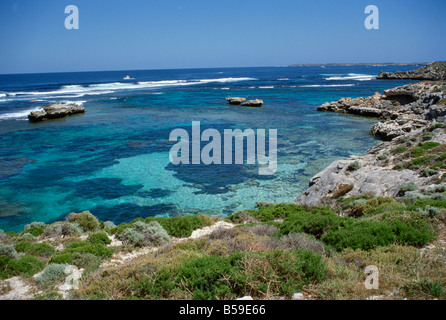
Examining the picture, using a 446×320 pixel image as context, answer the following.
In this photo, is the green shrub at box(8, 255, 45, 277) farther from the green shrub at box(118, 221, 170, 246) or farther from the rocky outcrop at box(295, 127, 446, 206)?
the rocky outcrop at box(295, 127, 446, 206)

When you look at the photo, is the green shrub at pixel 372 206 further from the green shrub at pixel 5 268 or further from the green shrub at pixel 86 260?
the green shrub at pixel 5 268

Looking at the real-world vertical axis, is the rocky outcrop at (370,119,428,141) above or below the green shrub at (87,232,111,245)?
above

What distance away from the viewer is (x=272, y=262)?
17.7ft

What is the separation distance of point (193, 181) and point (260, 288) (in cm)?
1362

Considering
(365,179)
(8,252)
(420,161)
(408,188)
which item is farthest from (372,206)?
(8,252)

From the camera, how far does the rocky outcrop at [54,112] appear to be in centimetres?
3988

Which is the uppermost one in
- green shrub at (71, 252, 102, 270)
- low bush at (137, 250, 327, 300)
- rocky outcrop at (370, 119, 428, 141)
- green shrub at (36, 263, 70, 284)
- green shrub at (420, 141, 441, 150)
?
rocky outcrop at (370, 119, 428, 141)

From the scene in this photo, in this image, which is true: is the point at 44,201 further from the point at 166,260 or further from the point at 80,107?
the point at 80,107

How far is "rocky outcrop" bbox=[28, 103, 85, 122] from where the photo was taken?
39.9m

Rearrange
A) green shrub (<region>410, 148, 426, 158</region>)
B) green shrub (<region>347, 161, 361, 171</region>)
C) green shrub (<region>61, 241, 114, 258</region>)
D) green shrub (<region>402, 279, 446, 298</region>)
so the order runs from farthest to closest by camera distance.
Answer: green shrub (<region>347, 161, 361, 171</region>) → green shrub (<region>410, 148, 426, 158</region>) → green shrub (<region>61, 241, 114, 258</region>) → green shrub (<region>402, 279, 446, 298</region>)

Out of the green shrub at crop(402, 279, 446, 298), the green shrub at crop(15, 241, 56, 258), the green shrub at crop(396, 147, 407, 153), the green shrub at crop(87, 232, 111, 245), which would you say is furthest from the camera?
the green shrub at crop(396, 147, 407, 153)

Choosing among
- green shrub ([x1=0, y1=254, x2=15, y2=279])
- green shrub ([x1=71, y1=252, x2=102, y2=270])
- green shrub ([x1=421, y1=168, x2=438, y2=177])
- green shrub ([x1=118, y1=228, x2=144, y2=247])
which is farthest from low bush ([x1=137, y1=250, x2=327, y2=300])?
green shrub ([x1=421, y1=168, x2=438, y2=177])

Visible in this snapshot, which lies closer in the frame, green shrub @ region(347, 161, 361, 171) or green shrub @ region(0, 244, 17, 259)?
green shrub @ region(0, 244, 17, 259)

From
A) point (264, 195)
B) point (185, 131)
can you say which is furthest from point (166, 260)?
point (185, 131)
